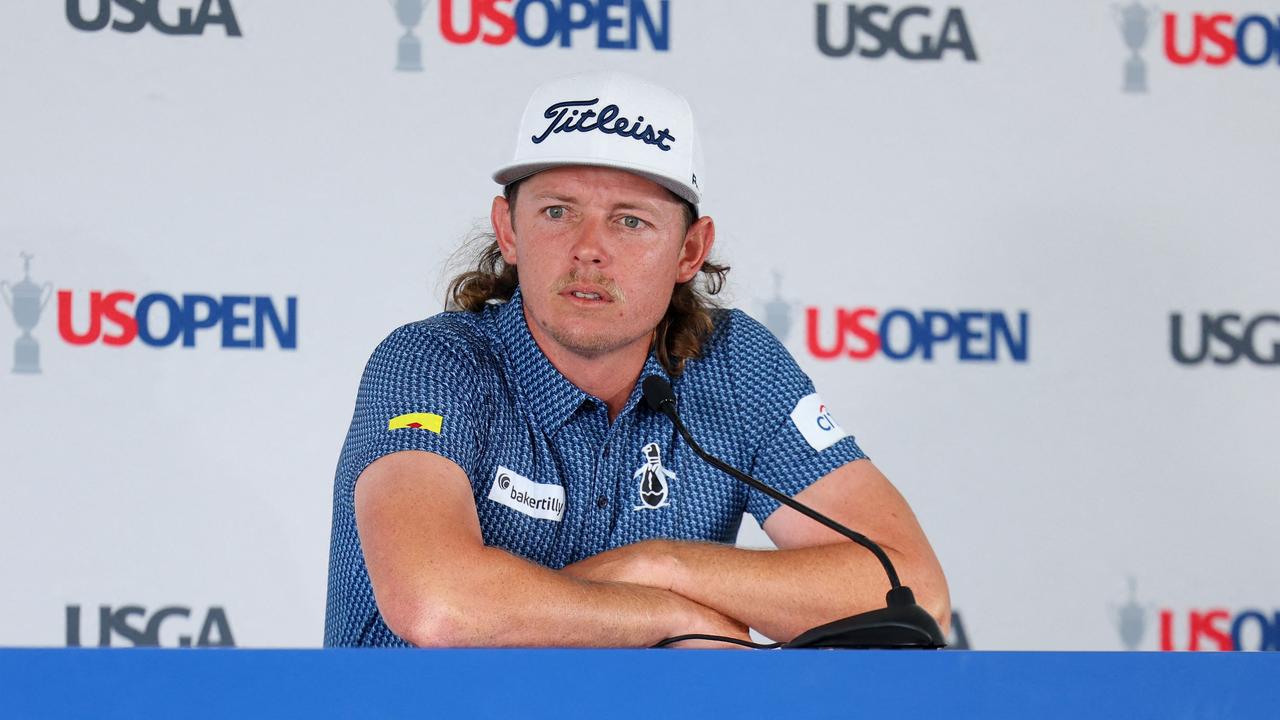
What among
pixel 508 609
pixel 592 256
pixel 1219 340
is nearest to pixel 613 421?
pixel 592 256

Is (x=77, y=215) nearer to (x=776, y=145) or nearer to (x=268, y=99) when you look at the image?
(x=268, y=99)

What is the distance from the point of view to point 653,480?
175 cm

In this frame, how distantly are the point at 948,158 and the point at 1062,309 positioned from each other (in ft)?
1.22

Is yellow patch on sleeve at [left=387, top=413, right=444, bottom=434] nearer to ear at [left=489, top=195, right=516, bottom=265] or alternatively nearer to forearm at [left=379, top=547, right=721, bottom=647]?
forearm at [left=379, top=547, right=721, bottom=647]

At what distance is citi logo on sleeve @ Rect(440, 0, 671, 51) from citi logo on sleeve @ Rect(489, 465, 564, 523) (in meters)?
1.25

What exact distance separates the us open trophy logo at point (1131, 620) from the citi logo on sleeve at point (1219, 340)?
19.1 inches

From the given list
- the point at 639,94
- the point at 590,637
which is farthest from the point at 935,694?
the point at 639,94

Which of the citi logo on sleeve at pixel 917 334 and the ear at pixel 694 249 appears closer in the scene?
the ear at pixel 694 249

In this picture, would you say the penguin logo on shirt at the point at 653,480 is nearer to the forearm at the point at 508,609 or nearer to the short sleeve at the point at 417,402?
the short sleeve at the point at 417,402

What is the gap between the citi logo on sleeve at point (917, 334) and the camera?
2.73 metres

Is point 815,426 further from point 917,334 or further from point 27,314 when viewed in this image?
point 27,314

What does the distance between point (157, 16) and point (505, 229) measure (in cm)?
110

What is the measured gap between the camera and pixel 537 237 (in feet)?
5.78

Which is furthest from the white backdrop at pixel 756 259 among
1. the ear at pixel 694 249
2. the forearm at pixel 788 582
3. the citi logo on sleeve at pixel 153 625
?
the forearm at pixel 788 582
